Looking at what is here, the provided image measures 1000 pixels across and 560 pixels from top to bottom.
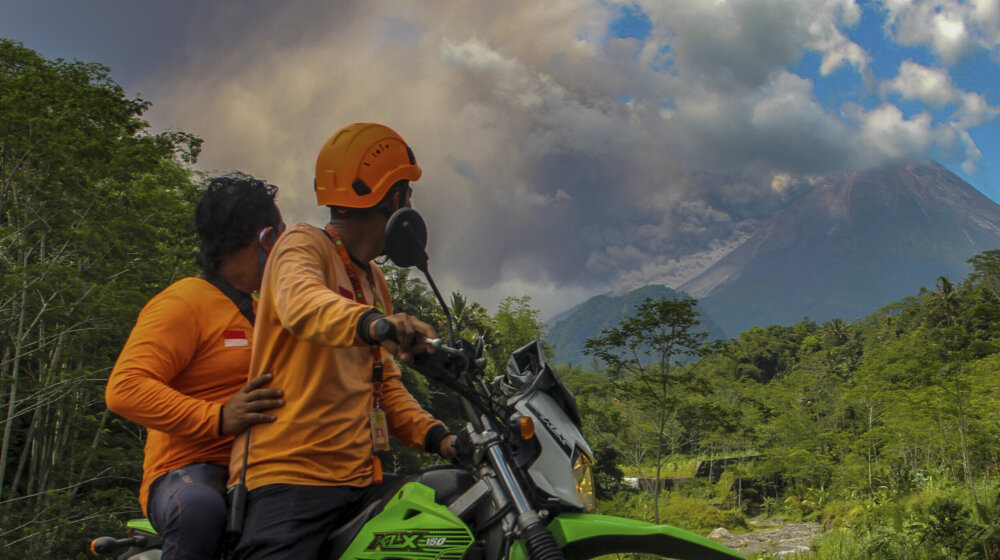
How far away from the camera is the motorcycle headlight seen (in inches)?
65.8

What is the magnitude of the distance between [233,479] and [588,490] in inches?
36.4

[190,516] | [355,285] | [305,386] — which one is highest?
[355,285]

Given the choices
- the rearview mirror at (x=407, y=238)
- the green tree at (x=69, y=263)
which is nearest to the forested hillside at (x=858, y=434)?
the rearview mirror at (x=407, y=238)

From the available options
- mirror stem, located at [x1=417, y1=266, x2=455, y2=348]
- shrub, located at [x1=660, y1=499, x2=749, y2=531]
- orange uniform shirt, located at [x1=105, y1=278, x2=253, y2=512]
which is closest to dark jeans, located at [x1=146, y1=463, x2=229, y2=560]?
orange uniform shirt, located at [x1=105, y1=278, x2=253, y2=512]

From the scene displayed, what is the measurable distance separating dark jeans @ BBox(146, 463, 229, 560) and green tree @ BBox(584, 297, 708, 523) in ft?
49.9

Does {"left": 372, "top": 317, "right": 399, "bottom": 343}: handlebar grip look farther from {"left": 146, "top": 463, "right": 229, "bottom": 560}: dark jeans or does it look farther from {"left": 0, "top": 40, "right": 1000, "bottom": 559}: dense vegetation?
{"left": 0, "top": 40, "right": 1000, "bottom": 559}: dense vegetation

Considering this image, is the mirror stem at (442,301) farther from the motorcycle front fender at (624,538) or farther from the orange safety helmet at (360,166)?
the motorcycle front fender at (624,538)

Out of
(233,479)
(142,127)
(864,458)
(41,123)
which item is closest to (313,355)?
(233,479)

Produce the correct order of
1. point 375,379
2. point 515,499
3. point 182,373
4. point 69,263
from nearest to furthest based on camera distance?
point 515,499 → point 375,379 → point 182,373 → point 69,263

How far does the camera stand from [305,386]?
1.73 metres

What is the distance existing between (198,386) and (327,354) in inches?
34.2

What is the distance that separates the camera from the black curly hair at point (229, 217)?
2828 mm

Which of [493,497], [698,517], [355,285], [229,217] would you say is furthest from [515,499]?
[698,517]

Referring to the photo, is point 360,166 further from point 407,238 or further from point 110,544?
point 110,544
